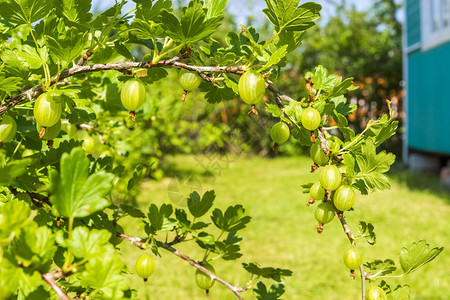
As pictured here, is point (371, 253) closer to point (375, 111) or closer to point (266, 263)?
point (266, 263)

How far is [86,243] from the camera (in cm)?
70

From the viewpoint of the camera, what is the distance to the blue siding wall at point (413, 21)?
9305mm

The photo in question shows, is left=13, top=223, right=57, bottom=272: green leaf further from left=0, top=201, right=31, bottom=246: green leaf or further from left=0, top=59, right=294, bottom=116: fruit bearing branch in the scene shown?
left=0, top=59, right=294, bottom=116: fruit bearing branch

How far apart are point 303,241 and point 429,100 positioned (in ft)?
16.5

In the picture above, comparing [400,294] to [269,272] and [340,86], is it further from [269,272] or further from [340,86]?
[340,86]

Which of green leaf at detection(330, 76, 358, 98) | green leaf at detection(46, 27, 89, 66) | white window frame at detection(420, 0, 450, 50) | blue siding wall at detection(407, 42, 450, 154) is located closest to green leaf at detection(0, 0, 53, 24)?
green leaf at detection(46, 27, 89, 66)

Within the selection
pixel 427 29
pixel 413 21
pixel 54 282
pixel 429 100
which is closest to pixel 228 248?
pixel 54 282

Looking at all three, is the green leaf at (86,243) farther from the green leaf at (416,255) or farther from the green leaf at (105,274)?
the green leaf at (416,255)

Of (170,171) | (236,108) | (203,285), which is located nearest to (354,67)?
(236,108)

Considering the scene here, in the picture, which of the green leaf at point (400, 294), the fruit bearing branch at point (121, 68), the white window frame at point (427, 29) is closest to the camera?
the fruit bearing branch at point (121, 68)

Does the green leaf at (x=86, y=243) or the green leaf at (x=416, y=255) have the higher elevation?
the green leaf at (x=86, y=243)

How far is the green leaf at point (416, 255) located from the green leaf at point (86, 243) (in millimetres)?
724

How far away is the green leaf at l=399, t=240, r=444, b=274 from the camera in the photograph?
104cm

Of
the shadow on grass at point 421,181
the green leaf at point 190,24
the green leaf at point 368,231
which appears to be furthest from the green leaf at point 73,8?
the shadow on grass at point 421,181
